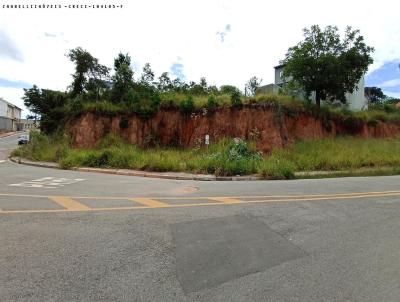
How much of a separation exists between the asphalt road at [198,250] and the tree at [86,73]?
23.9m

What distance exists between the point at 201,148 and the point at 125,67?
11.0 m

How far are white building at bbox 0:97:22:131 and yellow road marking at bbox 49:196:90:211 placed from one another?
87.8 m

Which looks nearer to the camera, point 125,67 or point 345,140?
point 345,140

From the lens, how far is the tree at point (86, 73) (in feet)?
100

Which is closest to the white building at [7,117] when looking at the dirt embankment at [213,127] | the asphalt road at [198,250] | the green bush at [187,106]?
the dirt embankment at [213,127]

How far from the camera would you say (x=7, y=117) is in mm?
91188

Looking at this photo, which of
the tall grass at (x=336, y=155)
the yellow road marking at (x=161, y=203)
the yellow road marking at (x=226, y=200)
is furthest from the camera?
the tall grass at (x=336, y=155)

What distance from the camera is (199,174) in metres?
17.6

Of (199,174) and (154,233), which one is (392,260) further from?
(199,174)

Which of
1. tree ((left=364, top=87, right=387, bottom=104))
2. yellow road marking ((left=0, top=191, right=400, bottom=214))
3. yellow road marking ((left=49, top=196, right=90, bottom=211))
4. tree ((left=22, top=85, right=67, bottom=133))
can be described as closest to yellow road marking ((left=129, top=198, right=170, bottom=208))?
yellow road marking ((left=0, top=191, right=400, bottom=214))

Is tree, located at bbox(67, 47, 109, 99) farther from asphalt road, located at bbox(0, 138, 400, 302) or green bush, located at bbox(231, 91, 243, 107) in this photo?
asphalt road, located at bbox(0, 138, 400, 302)

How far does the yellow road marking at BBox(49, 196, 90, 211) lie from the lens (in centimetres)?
802

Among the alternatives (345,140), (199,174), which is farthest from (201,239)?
(345,140)

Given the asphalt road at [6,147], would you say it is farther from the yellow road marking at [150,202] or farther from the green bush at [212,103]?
the yellow road marking at [150,202]
